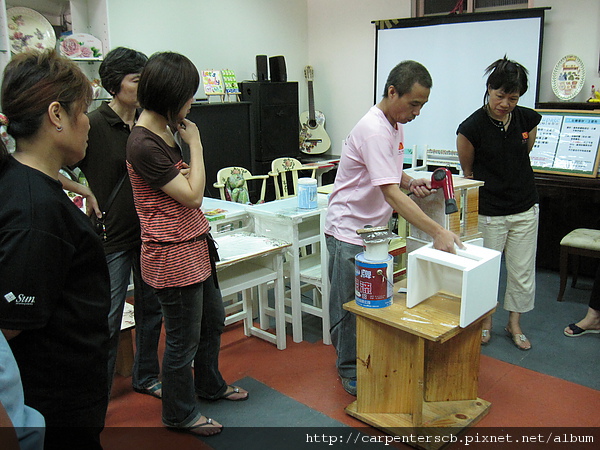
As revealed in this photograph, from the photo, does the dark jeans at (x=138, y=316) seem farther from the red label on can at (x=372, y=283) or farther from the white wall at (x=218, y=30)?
the white wall at (x=218, y=30)

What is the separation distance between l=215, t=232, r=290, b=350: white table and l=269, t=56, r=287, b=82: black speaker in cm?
277

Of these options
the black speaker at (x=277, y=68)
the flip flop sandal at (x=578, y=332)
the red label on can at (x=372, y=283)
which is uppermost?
the black speaker at (x=277, y=68)

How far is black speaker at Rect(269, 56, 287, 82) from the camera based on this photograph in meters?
5.22

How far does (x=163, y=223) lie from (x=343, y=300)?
2.83 ft

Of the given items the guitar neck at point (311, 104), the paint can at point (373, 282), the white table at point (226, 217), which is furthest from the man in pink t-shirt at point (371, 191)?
the guitar neck at point (311, 104)

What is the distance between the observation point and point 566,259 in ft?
11.3

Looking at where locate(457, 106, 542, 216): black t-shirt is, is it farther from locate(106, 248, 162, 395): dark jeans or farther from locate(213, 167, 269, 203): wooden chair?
locate(106, 248, 162, 395): dark jeans

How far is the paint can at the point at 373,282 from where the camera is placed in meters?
1.98

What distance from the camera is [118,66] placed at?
198 cm

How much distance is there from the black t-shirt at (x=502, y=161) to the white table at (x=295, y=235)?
32.3 inches

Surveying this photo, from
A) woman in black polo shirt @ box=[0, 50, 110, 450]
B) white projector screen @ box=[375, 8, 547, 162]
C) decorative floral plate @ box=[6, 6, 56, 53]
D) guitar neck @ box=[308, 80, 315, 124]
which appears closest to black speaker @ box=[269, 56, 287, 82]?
guitar neck @ box=[308, 80, 315, 124]

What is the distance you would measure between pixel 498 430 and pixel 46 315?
1.80 m

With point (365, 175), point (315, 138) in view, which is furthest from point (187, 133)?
point (315, 138)

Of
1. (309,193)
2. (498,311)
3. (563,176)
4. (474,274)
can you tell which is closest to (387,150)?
(474,274)
